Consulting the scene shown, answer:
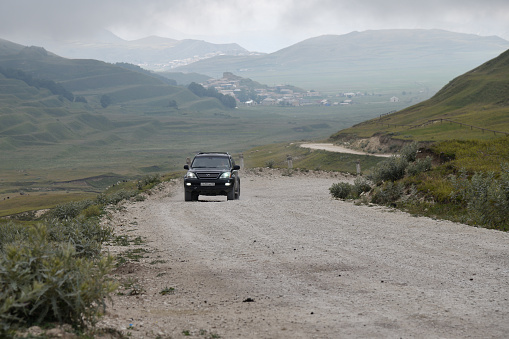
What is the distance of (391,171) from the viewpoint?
21.5m

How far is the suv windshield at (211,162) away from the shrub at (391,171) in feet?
21.8

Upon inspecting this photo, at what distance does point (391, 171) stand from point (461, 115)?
61.5 m

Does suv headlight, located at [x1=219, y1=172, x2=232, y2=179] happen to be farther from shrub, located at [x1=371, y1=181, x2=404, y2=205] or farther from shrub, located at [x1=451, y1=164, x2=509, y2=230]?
shrub, located at [x1=451, y1=164, x2=509, y2=230]

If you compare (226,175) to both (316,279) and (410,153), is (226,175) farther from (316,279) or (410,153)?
(316,279)

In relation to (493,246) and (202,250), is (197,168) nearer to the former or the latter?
(202,250)

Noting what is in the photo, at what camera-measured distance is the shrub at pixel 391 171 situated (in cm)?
2142

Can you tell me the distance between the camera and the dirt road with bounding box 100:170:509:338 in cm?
706

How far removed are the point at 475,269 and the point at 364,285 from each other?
91.6 inches

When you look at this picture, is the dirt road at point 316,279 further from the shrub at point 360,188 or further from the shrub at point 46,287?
the shrub at point 360,188

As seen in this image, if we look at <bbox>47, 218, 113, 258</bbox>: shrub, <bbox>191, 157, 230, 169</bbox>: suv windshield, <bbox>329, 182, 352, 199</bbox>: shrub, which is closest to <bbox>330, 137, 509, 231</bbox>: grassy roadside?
<bbox>329, 182, 352, 199</bbox>: shrub

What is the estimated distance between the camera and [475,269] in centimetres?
986

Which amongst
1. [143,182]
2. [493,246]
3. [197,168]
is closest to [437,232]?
[493,246]

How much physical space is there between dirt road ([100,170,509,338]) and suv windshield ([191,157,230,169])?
7.54 metres

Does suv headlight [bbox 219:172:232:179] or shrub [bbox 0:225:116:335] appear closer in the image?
shrub [bbox 0:225:116:335]
